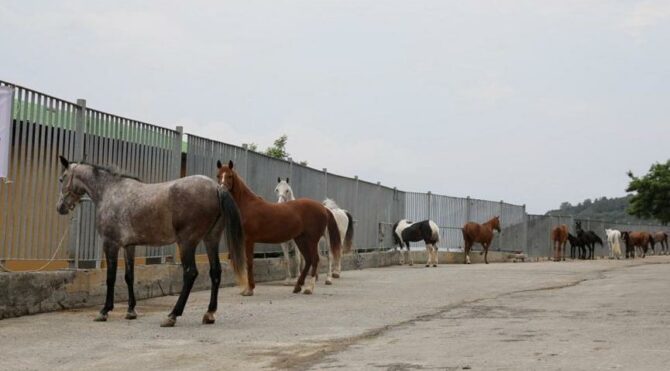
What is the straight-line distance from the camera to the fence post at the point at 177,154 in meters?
14.1

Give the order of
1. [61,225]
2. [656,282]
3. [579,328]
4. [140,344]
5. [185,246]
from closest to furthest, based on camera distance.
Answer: [140,344], [579,328], [185,246], [61,225], [656,282]

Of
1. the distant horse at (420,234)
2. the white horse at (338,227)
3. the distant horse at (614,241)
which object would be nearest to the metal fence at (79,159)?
the white horse at (338,227)

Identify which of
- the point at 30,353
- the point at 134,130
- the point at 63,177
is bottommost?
the point at 30,353

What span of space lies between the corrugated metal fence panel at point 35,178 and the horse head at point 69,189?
383mm

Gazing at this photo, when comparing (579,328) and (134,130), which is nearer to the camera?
(579,328)

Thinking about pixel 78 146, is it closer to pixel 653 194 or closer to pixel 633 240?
pixel 633 240

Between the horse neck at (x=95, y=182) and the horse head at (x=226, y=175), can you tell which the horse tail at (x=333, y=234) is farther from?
the horse neck at (x=95, y=182)

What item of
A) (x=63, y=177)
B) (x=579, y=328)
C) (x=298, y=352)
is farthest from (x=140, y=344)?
(x=579, y=328)

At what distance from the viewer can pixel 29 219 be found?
10.5 meters

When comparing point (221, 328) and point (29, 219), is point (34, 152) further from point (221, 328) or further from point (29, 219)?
point (221, 328)

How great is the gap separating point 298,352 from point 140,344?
163cm

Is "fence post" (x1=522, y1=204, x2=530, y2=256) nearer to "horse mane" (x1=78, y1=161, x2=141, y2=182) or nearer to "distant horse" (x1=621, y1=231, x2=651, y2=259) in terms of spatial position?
"distant horse" (x1=621, y1=231, x2=651, y2=259)

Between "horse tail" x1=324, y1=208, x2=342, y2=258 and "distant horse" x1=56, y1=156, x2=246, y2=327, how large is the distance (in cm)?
581

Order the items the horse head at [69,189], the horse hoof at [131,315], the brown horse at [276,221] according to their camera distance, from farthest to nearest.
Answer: the brown horse at [276,221] → the horse head at [69,189] → the horse hoof at [131,315]
